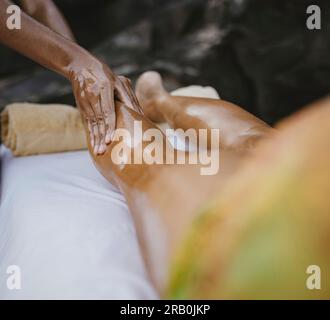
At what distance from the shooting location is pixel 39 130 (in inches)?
67.7

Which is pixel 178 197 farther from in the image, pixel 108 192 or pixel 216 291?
pixel 108 192

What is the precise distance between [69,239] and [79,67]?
59 cm

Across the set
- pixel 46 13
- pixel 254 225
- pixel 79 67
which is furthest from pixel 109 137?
pixel 46 13

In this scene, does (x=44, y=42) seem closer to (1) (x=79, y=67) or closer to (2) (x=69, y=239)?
(1) (x=79, y=67)

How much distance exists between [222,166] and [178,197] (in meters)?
0.10

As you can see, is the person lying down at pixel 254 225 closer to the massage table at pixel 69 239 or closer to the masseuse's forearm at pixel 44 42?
the massage table at pixel 69 239

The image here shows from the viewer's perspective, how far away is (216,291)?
2.02 ft

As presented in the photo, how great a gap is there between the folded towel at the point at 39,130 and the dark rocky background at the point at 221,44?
100 centimetres

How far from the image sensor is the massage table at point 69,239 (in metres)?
0.82

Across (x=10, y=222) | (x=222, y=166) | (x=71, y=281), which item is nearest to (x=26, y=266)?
(x=71, y=281)
